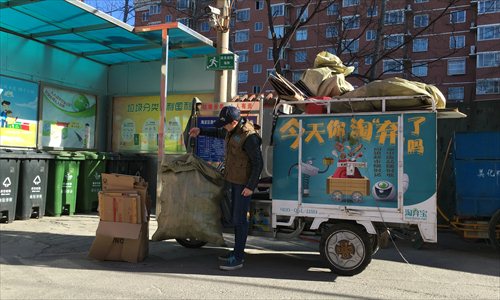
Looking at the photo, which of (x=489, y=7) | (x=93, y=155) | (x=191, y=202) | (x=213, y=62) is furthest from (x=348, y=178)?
(x=489, y=7)

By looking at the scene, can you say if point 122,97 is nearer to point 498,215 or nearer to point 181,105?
point 181,105

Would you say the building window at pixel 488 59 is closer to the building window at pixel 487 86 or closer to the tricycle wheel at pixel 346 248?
the building window at pixel 487 86

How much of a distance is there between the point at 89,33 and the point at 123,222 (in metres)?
5.84

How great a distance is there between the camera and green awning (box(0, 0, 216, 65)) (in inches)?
342

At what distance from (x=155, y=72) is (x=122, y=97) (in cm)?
127

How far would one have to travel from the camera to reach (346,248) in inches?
219

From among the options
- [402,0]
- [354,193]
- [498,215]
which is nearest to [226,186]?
[354,193]

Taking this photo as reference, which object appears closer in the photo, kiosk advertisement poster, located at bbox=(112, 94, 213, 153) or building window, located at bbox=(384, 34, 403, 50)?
kiosk advertisement poster, located at bbox=(112, 94, 213, 153)

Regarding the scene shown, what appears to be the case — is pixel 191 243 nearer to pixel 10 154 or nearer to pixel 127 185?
pixel 127 185

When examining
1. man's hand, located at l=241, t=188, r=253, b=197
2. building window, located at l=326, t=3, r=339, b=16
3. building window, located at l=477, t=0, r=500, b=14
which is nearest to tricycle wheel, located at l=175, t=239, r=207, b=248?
man's hand, located at l=241, t=188, r=253, b=197

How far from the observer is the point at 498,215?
Answer: 7.45m

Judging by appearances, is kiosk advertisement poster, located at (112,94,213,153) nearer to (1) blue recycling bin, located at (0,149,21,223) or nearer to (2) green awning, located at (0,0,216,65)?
(2) green awning, located at (0,0,216,65)

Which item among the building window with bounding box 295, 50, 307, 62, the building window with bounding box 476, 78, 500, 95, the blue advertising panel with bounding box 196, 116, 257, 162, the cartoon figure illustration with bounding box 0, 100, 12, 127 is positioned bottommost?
the blue advertising panel with bounding box 196, 116, 257, 162

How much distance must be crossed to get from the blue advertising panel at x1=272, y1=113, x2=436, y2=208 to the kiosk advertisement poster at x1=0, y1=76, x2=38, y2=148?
272 inches
